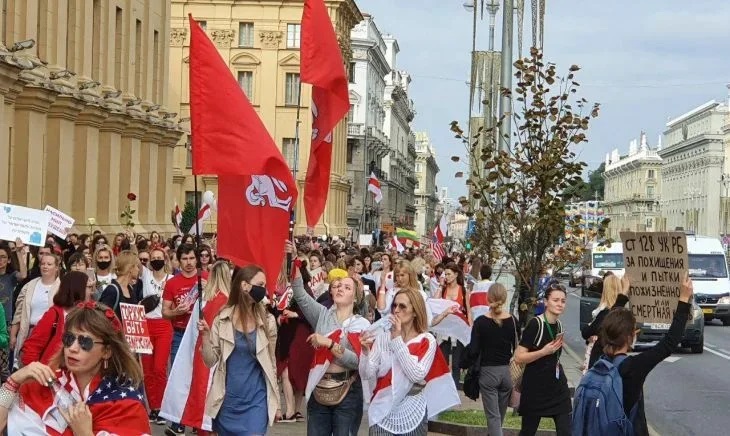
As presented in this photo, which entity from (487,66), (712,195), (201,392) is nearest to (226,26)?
(487,66)

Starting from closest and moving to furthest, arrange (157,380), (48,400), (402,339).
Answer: (48,400) → (402,339) → (157,380)

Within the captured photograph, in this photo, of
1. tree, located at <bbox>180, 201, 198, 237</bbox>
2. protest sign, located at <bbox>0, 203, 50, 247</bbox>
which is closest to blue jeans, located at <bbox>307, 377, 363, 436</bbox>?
protest sign, located at <bbox>0, 203, 50, 247</bbox>

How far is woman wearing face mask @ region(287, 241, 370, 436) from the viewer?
9.49 meters

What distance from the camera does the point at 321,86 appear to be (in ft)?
39.9

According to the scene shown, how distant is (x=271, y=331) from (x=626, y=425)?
8.64ft

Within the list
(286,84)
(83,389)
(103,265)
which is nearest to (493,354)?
(103,265)

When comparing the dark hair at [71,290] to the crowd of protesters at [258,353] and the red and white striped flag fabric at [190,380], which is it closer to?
the crowd of protesters at [258,353]

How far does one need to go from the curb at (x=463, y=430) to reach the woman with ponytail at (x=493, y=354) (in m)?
1.64

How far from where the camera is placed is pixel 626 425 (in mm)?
7566

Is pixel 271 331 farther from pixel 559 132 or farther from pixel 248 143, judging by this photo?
pixel 559 132

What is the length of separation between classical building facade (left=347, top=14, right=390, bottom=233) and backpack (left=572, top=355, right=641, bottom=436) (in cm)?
8555

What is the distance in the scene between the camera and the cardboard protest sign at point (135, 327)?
10891 mm

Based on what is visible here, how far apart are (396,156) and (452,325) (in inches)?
4467

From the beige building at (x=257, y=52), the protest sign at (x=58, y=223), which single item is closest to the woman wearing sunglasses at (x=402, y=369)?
the protest sign at (x=58, y=223)
